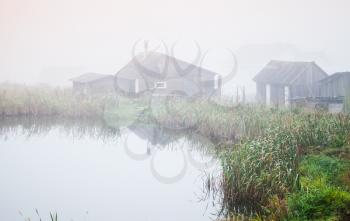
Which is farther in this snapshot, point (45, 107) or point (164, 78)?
point (164, 78)

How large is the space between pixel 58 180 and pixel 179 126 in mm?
9401

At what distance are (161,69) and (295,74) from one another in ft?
37.0

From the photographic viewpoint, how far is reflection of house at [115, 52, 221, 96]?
35188mm

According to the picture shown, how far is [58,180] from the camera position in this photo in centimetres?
1149

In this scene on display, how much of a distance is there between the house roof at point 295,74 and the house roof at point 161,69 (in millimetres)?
5436

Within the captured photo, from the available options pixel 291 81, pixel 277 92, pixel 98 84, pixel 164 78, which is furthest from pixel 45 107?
pixel 277 92

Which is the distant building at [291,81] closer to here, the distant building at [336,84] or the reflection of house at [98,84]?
the distant building at [336,84]

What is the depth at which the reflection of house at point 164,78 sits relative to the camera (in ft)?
115

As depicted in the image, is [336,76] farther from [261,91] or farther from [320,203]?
[320,203]

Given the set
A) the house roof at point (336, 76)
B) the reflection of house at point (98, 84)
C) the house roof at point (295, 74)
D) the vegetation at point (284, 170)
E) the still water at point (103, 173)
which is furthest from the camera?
the reflection of house at point (98, 84)

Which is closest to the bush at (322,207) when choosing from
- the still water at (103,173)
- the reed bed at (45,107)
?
the still water at (103,173)

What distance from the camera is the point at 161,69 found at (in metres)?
35.8


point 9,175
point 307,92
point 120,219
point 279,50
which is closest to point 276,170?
point 120,219

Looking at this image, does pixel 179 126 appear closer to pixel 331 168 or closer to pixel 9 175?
pixel 9 175
